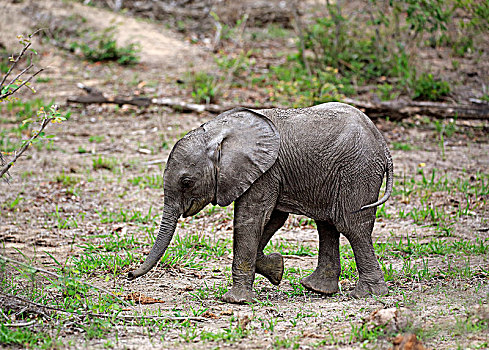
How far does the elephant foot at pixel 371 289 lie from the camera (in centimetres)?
545

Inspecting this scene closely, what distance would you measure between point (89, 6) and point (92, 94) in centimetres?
Answer: 647

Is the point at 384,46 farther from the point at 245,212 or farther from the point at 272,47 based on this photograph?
the point at 245,212

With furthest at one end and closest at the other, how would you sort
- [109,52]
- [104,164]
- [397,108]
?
[109,52]
[397,108]
[104,164]

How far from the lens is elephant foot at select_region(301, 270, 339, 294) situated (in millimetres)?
5691

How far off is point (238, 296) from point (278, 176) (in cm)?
112

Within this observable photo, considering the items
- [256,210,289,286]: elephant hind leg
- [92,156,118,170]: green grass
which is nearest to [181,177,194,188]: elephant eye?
[256,210,289,286]: elephant hind leg

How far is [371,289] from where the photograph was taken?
548cm

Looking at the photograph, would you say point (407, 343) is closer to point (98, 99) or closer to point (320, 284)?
point (320, 284)

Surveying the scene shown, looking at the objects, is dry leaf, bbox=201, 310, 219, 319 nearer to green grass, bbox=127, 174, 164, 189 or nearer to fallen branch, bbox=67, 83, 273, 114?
green grass, bbox=127, 174, 164, 189

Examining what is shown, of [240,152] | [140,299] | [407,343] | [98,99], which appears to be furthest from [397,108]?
[407,343]

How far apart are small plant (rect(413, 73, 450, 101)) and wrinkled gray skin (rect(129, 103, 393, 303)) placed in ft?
24.5

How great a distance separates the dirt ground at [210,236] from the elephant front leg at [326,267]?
111 millimetres

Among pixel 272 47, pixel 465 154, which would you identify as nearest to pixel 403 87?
pixel 465 154

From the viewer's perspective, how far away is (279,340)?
434 centimetres
